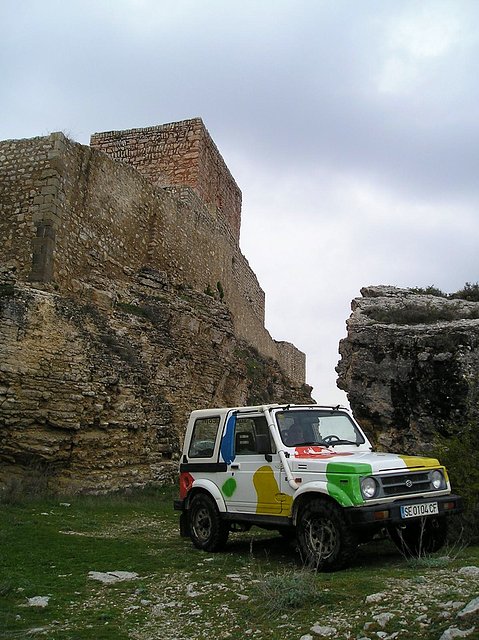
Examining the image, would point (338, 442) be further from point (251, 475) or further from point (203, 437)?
point (203, 437)

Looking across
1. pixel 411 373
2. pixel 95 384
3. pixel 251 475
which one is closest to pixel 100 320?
pixel 95 384

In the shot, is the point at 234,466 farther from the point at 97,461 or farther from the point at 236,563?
the point at 97,461

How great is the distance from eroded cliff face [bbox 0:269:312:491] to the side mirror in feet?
18.8

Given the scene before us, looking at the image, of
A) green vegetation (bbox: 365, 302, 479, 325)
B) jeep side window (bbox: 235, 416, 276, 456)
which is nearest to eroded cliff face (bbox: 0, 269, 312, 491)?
jeep side window (bbox: 235, 416, 276, 456)

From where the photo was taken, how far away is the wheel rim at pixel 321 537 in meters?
5.80

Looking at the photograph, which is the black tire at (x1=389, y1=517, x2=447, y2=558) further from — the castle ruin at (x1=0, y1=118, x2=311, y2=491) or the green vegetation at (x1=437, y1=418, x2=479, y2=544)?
the castle ruin at (x1=0, y1=118, x2=311, y2=491)

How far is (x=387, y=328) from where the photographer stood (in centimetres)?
964

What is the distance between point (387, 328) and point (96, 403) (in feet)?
19.8

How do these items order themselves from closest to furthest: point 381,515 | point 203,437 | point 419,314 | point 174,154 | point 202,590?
1. point 202,590
2. point 381,515
3. point 203,437
4. point 419,314
5. point 174,154

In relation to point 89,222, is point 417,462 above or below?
below

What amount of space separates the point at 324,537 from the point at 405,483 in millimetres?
996

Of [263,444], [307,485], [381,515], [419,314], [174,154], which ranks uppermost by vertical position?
[174,154]

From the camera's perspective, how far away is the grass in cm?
424

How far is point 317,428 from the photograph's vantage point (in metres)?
7.30
